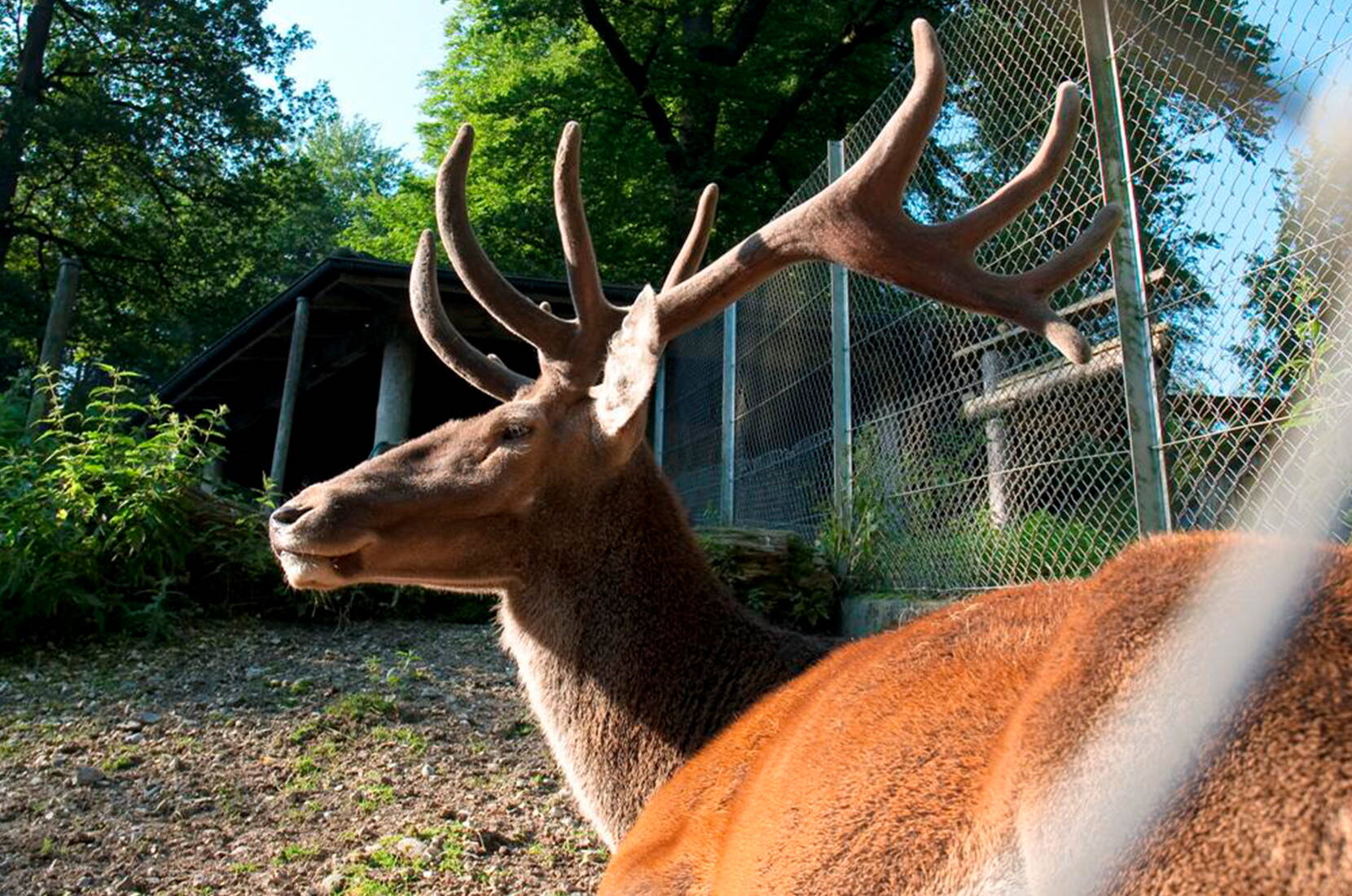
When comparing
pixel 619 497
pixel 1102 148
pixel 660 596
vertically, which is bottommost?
pixel 660 596

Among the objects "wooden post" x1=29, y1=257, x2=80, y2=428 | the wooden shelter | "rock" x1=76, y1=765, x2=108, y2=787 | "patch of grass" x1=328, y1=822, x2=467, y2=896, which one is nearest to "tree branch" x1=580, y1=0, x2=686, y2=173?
the wooden shelter

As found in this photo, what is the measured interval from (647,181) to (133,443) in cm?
1390

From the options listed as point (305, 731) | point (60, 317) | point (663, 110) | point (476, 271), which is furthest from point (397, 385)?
point (663, 110)

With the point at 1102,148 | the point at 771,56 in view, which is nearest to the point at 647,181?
the point at 771,56

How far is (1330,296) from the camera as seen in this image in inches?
150

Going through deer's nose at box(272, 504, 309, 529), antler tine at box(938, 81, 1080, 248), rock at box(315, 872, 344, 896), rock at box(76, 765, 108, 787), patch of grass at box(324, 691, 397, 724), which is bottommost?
rock at box(315, 872, 344, 896)

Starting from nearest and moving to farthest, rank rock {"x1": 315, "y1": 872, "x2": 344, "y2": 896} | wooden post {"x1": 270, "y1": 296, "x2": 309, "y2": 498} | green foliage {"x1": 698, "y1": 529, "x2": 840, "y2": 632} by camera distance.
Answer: rock {"x1": 315, "y1": 872, "x2": 344, "y2": 896}, green foliage {"x1": 698, "y1": 529, "x2": 840, "y2": 632}, wooden post {"x1": 270, "y1": 296, "x2": 309, "y2": 498}

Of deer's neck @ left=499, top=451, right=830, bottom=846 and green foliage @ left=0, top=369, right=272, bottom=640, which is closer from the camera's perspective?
deer's neck @ left=499, top=451, right=830, bottom=846

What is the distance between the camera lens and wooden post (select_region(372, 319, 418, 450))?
12945 mm

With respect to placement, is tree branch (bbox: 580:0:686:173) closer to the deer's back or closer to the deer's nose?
the deer's nose

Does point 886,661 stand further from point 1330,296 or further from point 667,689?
point 1330,296

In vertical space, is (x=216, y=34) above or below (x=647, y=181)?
above

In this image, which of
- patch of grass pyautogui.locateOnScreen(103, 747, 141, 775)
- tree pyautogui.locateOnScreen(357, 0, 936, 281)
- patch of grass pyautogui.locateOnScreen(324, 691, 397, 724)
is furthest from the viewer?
tree pyautogui.locateOnScreen(357, 0, 936, 281)

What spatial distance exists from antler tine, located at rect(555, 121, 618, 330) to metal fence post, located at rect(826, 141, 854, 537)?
298 cm
